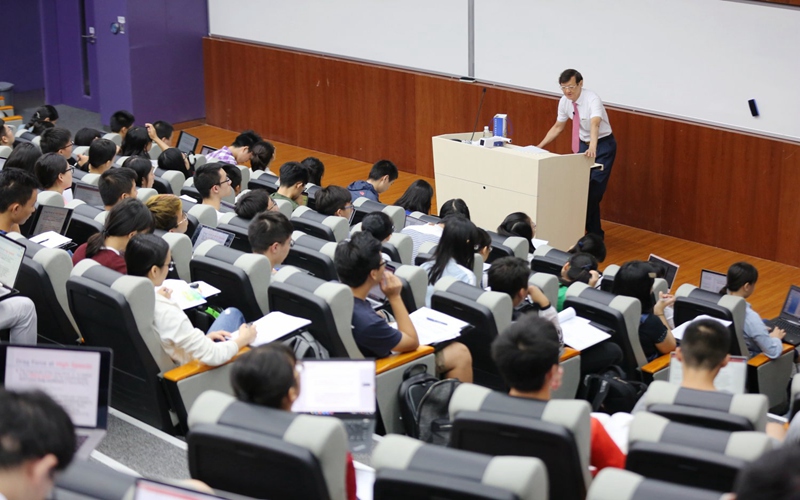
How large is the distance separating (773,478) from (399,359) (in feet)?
7.49

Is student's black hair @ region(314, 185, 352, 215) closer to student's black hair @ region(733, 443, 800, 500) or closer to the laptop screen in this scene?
the laptop screen

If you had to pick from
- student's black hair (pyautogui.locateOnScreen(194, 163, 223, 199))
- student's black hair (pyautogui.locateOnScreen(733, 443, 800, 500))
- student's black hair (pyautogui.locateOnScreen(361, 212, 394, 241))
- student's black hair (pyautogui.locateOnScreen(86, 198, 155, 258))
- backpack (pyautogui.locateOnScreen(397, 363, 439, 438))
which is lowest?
backpack (pyautogui.locateOnScreen(397, 363, 439, 438))

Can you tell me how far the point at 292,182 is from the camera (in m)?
6.54

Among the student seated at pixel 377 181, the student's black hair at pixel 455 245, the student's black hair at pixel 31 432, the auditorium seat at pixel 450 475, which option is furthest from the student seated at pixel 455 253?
the student's black hair at pixel 31 432

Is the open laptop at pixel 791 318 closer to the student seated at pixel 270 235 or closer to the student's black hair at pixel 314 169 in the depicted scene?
the student seated at pixel 270 235

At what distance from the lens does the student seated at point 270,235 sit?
4.44m

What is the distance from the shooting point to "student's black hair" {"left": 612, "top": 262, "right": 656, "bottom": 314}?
4.71 meters

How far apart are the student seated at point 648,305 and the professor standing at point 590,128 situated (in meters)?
2.93

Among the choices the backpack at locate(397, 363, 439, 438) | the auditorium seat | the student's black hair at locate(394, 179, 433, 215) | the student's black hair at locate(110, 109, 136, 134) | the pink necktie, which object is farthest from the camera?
the student's black hair at locate(110, 109, 136, 134)

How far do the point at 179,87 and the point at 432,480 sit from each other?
10267 mm

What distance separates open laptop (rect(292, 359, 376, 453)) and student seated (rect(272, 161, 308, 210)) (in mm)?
3564

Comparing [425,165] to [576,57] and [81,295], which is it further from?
[81,295]

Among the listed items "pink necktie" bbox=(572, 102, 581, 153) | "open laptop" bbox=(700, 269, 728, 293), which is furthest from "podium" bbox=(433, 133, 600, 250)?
"open laptop" bbox=(700, 269, 728, 293)

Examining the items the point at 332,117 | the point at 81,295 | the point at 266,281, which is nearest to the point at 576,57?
the point at 332,117
